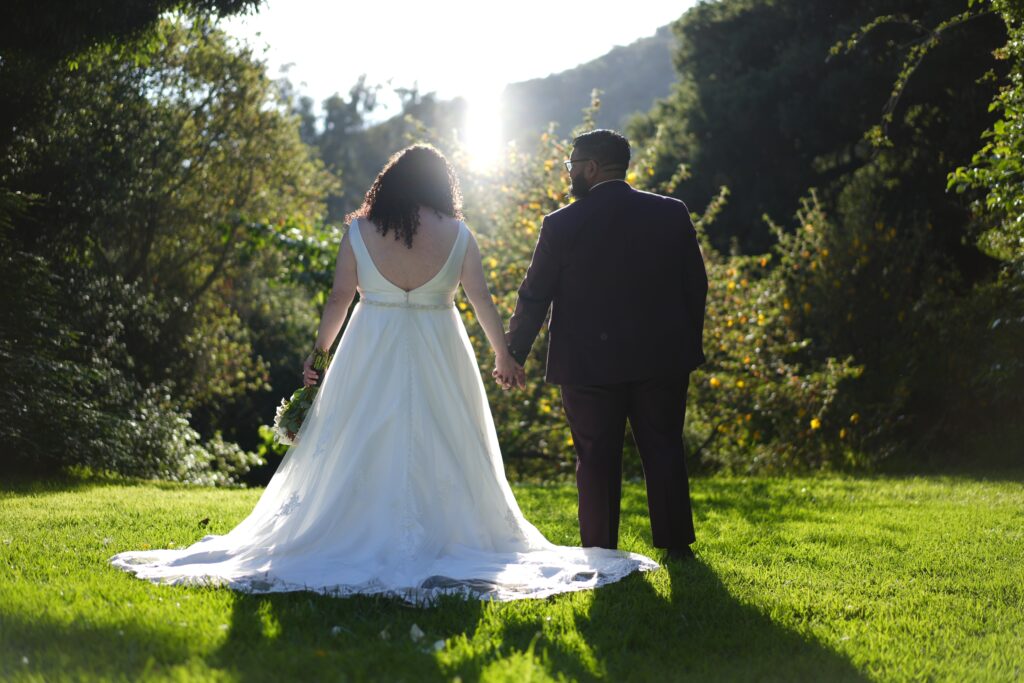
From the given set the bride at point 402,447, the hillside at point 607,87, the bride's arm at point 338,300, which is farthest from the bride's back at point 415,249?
the hillside at point 607,87

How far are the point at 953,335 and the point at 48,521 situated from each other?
970 centimetres

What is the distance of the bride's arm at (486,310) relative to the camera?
197 inches

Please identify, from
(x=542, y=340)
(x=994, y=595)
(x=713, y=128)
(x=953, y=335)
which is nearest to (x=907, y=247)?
(x=953, y=335)

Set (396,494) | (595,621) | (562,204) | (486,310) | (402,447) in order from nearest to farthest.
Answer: (595,621) → (396,494) → (402,447) → (486,310) → (562,204)

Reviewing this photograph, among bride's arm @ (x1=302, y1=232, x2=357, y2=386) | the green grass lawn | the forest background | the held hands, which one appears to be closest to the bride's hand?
bride's arm @ (x1=302, y1=232, x2=357, y2=386)

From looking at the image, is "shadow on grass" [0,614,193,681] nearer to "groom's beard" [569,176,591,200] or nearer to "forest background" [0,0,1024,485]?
"groom's beard" [569,176,591,200]

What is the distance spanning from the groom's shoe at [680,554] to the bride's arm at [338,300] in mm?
1912

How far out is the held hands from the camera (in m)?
5.03

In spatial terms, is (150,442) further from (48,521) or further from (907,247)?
(907,247)

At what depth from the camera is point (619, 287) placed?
194 inches

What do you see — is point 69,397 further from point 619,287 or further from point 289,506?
point 619,287

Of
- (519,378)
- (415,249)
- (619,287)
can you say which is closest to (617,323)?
(619,287)

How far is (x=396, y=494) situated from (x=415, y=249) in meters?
1.15

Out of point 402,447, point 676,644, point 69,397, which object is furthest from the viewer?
point 69,397
